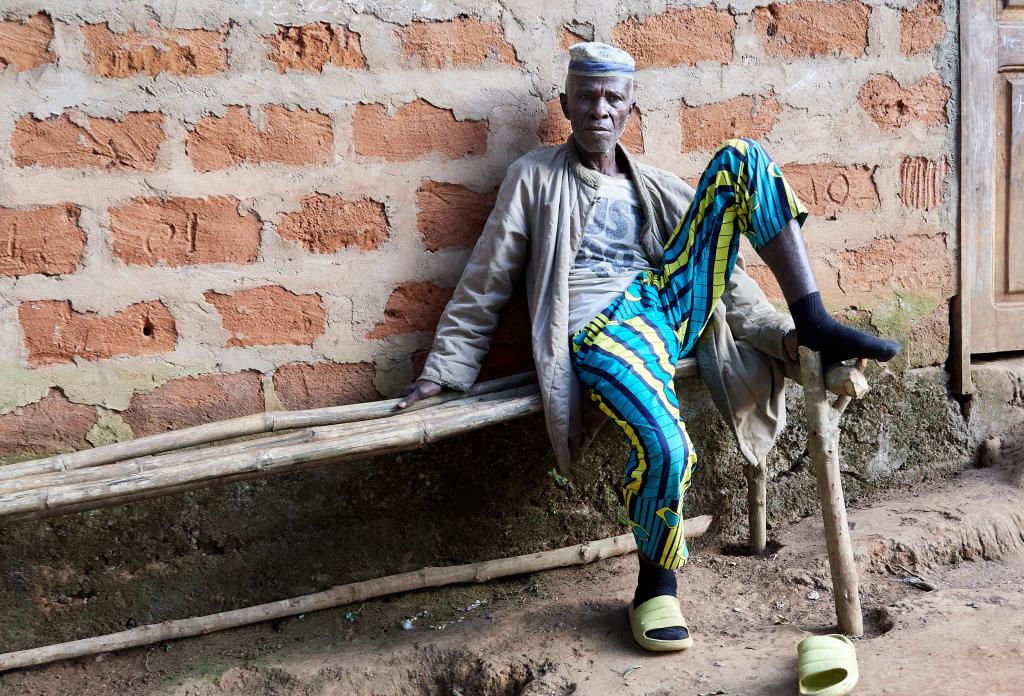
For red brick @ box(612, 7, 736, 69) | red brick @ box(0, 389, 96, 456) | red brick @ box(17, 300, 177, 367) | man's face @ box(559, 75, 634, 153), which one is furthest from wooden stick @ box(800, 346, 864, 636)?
red brick @ box(0, 389, 96, 456)

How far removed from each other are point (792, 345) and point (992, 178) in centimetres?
125

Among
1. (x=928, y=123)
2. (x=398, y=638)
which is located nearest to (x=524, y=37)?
(x=928, y=123)

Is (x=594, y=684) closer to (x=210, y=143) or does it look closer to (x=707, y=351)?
(x=707, y=351)

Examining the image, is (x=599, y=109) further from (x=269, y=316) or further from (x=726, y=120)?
(x=269, y=316)

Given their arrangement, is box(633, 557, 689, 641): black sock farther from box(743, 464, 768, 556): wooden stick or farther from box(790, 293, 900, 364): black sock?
box(790, 293, 900, 364): black sock

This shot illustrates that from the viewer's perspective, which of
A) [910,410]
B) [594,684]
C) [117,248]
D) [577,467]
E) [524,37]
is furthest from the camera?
[910,410]

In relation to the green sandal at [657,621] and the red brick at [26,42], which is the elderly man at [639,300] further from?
the red brick at [26,42]

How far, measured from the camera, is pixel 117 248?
2.59m

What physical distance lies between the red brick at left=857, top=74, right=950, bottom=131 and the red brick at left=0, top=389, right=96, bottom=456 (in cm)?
257

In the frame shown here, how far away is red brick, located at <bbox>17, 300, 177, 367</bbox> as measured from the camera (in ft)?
8.44

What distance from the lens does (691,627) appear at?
2557 mm

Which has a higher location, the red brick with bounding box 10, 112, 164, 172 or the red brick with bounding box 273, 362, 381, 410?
the red brick with bounding box 10, 112, 164, 172

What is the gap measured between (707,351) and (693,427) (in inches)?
17.9

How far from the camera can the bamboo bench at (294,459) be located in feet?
7.12
